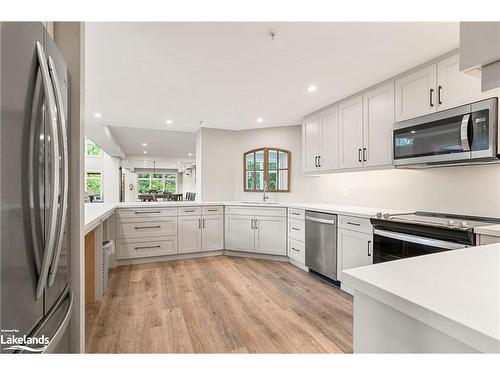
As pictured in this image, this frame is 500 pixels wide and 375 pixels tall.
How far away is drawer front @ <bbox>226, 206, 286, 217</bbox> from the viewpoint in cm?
401

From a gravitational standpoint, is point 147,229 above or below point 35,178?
below

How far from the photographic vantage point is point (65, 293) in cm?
114

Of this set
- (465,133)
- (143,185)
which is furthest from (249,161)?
(143,185)

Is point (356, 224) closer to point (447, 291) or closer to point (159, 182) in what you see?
point (447, 291)

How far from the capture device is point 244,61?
2316mm

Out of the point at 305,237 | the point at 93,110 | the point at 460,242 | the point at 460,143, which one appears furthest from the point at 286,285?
the point at 93,110

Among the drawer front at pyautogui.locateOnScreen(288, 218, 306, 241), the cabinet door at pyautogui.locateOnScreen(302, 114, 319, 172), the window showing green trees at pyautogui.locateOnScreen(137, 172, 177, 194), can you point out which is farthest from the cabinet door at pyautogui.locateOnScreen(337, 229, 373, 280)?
the window showing green trees at pyautogui.locateOnScreen(137, 172, 177, 194)

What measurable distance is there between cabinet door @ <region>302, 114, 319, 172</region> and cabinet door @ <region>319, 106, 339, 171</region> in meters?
0.12

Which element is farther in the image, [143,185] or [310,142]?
[143,185]

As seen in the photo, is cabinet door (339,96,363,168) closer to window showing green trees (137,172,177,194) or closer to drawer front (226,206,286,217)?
drawer front (226,206,286,217)

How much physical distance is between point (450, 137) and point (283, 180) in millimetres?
2917

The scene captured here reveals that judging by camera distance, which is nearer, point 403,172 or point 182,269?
point 403,172
